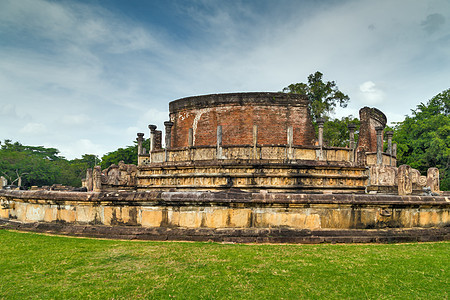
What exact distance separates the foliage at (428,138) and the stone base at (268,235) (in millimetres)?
20892

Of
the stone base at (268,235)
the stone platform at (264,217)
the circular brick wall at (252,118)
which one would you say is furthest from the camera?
the circular brick wall at (252,118)

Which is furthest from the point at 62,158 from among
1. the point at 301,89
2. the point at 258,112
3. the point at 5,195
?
the point at 5,195

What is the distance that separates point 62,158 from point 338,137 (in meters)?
44.9

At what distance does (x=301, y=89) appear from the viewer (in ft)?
85.3

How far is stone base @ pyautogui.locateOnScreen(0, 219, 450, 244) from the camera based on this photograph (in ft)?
14.7

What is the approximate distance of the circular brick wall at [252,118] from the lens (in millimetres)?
15789

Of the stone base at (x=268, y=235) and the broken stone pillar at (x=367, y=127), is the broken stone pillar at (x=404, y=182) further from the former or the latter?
the broken stone pillar at (x=367, y=127)

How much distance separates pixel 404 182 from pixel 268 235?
5.98 metres

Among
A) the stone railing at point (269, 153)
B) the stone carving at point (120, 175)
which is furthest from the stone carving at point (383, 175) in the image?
the stone carving at point (120, 175)

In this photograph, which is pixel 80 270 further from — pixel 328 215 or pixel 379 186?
pixel 379 186

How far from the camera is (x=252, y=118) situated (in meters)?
15.8

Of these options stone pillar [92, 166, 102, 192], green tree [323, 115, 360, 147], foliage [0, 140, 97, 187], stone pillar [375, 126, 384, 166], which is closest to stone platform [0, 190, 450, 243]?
stone pillar [92, 166, 102, 192]

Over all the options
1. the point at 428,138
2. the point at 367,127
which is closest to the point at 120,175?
the point at 367,127

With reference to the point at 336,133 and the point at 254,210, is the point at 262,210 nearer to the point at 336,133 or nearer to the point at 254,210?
the point at 254,210
